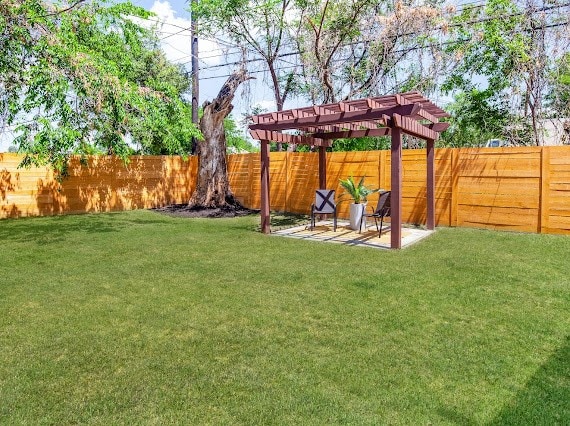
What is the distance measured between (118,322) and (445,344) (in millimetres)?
2553

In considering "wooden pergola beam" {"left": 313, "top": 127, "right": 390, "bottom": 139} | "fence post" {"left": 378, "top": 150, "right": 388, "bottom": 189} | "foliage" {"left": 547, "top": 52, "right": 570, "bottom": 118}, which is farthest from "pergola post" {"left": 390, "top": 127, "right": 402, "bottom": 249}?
"foliage" {"left": 547, "top": 52, "right": 570, "bottom": 118}

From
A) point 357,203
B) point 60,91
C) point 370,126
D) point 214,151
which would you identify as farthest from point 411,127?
point 214,151

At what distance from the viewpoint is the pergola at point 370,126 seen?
6.36 meters

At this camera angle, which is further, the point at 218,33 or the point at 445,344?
the point at 218,33

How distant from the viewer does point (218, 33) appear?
1430 centimetres

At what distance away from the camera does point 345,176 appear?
1002 cm

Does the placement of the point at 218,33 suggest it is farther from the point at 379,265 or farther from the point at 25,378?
the point at 25,378

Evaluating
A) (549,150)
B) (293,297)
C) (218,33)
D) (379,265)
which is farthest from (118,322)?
(218,33)

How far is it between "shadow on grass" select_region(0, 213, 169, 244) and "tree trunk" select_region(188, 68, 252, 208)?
242 cm

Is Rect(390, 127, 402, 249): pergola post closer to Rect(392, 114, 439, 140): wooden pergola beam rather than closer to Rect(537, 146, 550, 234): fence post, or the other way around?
Rect(392, 114, 439, 140): wooden pergola beam

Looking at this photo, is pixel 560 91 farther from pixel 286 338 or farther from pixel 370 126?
pixel 286 338

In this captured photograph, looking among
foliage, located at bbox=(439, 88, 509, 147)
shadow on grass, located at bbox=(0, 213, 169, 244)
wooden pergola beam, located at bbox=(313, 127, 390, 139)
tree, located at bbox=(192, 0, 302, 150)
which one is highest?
tree, located at bbox=(192, 0, 302, 150)

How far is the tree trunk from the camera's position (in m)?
12.3

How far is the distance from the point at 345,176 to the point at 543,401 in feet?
26.4
